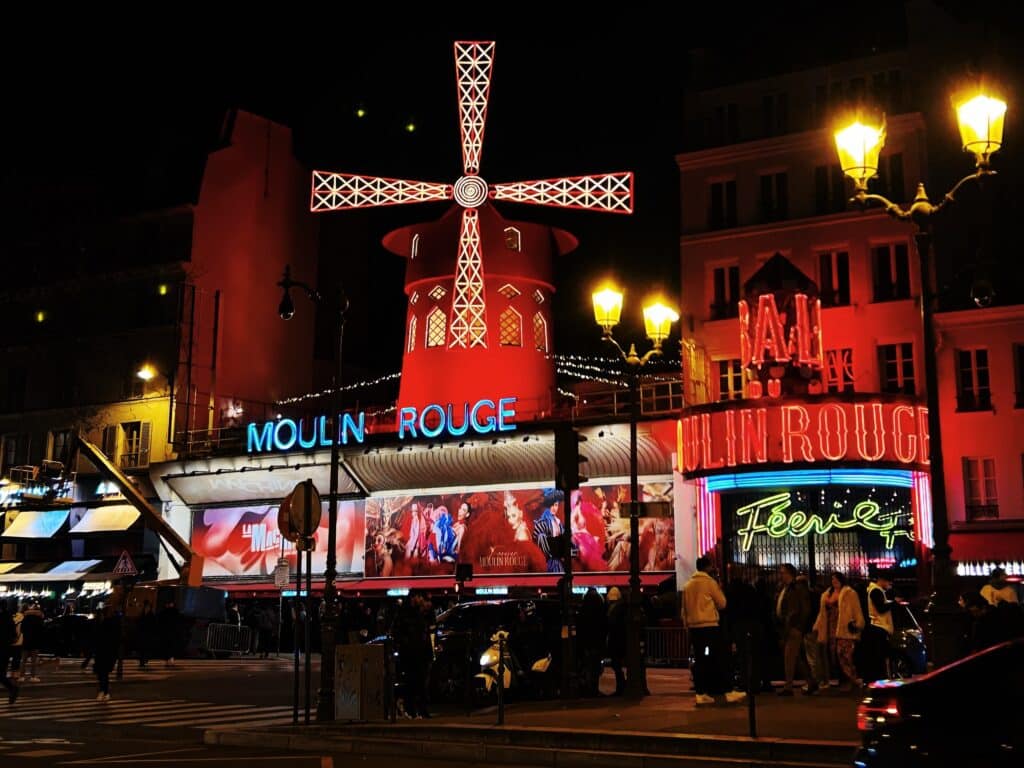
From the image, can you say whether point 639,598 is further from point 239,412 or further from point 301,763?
point 239,412

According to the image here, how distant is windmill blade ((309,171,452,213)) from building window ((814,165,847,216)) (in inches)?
408

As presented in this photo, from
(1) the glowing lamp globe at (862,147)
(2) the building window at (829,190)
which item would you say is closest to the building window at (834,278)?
(2) the building window at (829,190)

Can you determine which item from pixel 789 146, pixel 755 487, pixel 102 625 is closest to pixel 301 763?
pixel 102 625

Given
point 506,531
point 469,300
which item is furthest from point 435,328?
point 506,531

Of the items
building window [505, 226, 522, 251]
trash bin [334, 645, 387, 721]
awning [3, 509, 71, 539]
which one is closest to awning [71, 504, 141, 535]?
awning [3, 509, 71, 539]

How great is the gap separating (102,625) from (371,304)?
2795 centimetres

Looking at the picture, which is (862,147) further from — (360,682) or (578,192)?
(578,192)

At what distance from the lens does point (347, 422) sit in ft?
108

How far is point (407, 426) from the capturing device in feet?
104

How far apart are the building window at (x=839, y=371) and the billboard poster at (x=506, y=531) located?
4842 millimetres

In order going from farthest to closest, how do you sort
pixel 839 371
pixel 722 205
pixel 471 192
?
1. pixel 471 192
2. pixel 722 205
3. pixel 839 371

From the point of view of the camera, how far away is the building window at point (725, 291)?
94.2 feet

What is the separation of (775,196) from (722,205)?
130 cm

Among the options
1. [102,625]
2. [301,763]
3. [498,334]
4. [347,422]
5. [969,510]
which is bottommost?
[301,763]
